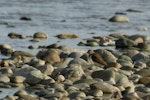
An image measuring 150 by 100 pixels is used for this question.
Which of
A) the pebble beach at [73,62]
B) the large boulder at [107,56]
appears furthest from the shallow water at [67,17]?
the large boulder at [107,56]

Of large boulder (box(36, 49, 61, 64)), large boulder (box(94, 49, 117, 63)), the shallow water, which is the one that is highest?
large boulder (box(36, 49, 61, 64))

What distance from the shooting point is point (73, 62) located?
17.8 meters

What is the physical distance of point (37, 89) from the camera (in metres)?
15.0

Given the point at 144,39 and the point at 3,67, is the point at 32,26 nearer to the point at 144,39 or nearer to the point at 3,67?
the point at 144,39

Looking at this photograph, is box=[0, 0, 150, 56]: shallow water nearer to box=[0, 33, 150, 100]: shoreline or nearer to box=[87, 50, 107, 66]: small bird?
box=[0, 33, 150, 100]: shoreline

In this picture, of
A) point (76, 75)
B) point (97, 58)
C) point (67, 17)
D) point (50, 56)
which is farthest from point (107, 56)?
point (67, 17)

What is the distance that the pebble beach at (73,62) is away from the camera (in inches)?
575

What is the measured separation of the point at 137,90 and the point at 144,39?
9830mm

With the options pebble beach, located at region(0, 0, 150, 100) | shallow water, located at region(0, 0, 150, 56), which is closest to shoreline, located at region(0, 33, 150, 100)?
pebble beach, located at region(0, 0, 150, 100)

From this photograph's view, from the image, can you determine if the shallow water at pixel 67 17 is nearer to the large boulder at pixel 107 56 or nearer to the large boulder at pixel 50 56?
the large boulder at pixel 50 56

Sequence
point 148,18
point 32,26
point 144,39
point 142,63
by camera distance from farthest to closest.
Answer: point 148,18
point 32,26
point 144,39
point 142,63

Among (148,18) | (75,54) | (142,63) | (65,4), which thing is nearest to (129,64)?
(142,63)

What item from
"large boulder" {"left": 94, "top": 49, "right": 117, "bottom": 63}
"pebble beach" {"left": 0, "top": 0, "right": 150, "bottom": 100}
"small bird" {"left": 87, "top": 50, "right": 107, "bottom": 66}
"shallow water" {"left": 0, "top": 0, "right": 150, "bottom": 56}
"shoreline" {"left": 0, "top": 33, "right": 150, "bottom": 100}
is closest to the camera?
"shoreline" {"left": 0, "top": 33, "right": 150, "bottom": 100}

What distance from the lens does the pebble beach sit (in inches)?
575
